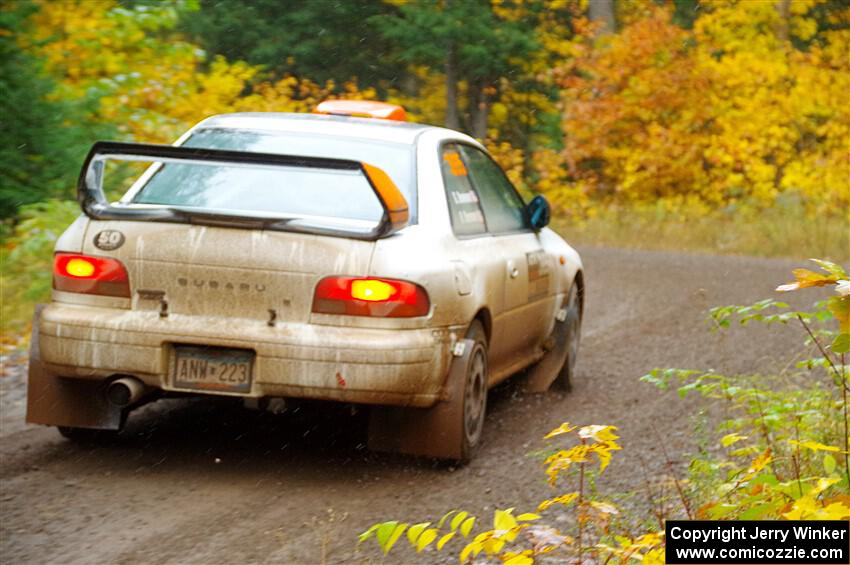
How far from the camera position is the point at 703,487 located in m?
5.41

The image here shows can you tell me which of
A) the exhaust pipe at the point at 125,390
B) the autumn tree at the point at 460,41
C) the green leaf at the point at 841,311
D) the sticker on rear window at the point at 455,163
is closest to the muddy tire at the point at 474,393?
the sticker on rear window at the point at 455,163

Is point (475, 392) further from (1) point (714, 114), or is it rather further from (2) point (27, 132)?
(1) point (714, 114)

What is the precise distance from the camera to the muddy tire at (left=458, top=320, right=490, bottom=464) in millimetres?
6570

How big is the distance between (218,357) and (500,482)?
1.37m

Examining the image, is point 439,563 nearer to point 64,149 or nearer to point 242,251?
point 242,251

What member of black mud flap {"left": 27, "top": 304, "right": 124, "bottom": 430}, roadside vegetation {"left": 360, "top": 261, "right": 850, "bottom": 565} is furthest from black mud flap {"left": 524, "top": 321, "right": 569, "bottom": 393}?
black mud flap {"left": 27, "top": 304, "right": 124, "bottom": 430}

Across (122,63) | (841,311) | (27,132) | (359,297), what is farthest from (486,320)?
(122,63)

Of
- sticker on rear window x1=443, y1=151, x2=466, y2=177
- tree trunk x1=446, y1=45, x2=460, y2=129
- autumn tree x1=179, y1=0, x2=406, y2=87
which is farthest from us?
autumn tree x1=179, y1=0, x2=406, y2=87

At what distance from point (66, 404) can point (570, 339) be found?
3.43 meters

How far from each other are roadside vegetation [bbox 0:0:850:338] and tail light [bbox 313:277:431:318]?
4.87 m

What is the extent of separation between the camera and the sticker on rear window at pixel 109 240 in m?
6.18

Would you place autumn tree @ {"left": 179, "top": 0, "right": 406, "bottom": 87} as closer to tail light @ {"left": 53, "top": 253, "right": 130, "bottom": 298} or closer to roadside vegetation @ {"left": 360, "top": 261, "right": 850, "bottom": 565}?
roadside vegetation @ {"left": 360, "top": 261, "right": 850, "bottom": 565}

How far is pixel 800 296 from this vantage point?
48.2 feet

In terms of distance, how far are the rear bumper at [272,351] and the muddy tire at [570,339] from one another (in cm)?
265
